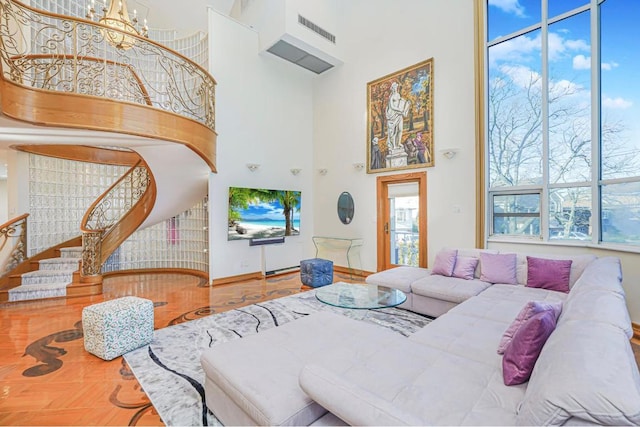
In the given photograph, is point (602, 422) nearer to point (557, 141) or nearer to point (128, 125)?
point (557, 141)

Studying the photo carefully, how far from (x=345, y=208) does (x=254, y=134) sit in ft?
8.23

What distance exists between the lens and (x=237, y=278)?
19.4ft

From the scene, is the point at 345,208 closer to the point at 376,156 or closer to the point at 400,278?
the point at 376,156

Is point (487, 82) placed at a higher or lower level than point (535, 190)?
higher

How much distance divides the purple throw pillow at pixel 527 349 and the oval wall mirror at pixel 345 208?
4.95 meters

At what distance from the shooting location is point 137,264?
675cm

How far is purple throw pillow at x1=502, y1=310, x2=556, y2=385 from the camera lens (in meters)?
1.52

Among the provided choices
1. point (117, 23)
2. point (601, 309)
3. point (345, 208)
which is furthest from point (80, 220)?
point (601, 309)

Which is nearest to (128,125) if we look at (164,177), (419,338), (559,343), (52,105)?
(52,105)

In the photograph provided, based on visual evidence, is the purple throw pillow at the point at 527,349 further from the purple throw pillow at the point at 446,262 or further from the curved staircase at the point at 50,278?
the curved staircase at the point at 50,278

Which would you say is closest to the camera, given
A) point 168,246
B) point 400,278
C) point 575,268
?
point 575,268

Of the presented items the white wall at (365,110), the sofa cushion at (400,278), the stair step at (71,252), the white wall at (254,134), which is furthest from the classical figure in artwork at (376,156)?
the stair step at (71,252)

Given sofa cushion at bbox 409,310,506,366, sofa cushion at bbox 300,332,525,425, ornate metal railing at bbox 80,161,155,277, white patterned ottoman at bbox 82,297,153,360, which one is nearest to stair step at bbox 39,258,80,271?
ornate metal railing at bbox 80,161,155,277

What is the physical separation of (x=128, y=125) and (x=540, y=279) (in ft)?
17.5
